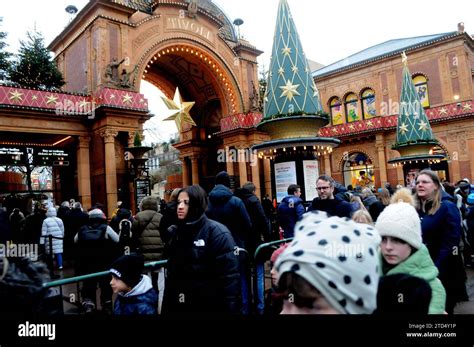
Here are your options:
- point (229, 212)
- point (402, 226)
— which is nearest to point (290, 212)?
point (229, 212)

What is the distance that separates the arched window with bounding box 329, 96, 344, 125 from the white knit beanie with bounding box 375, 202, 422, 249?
99.5 ft

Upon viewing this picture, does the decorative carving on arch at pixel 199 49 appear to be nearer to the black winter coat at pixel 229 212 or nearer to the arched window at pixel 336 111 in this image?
the arched window at pixel 336 111

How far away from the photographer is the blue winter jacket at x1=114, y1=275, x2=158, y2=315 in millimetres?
2963

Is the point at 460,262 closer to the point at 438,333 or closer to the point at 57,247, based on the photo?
the point at 438,333

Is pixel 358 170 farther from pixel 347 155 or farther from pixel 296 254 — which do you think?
pixel 296 254

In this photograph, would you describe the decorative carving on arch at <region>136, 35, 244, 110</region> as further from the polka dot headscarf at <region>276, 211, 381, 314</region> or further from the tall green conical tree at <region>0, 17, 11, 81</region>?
the polka dot headscarf at <region>276, 211, 381, 314</region>

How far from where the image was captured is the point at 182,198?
3070 millimetres

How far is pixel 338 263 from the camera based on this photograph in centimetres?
129

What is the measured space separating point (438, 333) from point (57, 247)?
31.8 ft

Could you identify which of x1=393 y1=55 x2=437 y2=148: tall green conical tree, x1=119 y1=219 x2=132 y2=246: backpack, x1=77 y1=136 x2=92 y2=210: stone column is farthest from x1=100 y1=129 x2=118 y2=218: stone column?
x1=393 y1=55 x2=437 y2=148: tall green conical tree

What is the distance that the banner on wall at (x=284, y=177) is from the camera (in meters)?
7.52

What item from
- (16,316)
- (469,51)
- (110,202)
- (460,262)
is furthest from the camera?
(469,51)

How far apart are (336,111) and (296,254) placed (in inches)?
1252

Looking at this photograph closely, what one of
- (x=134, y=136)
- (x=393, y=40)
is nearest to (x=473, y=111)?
(x=393, y=40)
